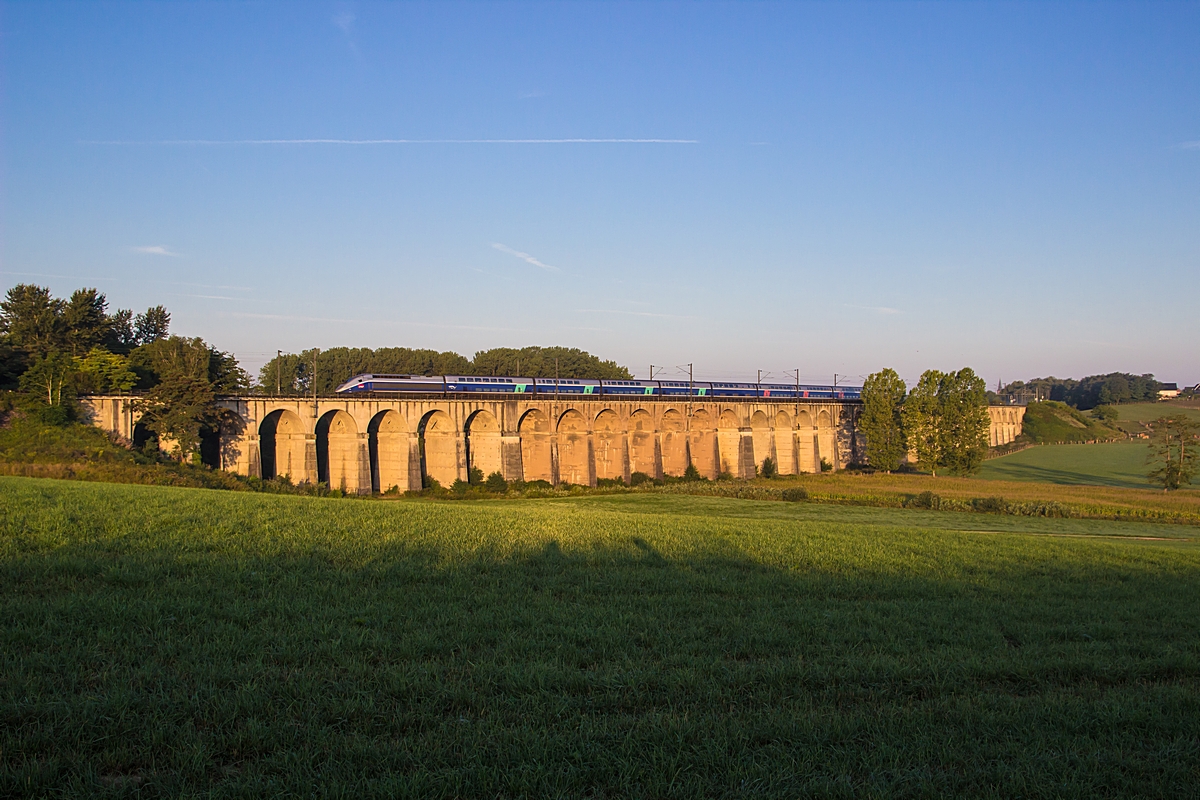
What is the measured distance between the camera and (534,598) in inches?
371

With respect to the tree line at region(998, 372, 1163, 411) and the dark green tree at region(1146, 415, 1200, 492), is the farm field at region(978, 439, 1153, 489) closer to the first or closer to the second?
the dark green tree at region(1146, 415, 1200, 492)

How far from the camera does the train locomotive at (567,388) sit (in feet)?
172

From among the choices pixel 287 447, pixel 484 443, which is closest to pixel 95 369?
pixel 287 447

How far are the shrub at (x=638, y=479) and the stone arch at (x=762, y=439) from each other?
50.5 ft

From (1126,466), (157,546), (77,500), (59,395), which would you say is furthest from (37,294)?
(1126,466)

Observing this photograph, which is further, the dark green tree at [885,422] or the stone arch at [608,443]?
the dark green tree at [885,422]

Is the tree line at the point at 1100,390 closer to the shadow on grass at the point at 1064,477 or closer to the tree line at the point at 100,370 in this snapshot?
the shadow on grass at the point at 1064,477

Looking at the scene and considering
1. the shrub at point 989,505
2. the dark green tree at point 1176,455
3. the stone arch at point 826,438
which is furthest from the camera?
the stone arch at point 826,438

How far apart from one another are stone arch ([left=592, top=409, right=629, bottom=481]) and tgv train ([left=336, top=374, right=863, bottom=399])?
2.06m

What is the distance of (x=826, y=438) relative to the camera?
76562 mm

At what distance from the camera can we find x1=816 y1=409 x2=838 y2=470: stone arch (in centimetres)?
7581

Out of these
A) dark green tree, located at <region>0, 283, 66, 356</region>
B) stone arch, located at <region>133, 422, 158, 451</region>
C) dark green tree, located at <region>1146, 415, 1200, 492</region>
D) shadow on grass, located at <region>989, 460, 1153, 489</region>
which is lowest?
shadow on grass, located at <region>989, 460, 1153, 489</region>

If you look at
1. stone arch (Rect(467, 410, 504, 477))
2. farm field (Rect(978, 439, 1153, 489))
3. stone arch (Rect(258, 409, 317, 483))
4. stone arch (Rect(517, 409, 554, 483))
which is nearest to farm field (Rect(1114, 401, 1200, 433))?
farm field (Rect(978, 439, 1153, 489))

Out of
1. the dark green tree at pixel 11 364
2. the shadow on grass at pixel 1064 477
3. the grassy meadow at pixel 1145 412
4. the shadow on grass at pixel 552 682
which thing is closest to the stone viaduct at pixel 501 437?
the dark green tree at pixel 11 364
